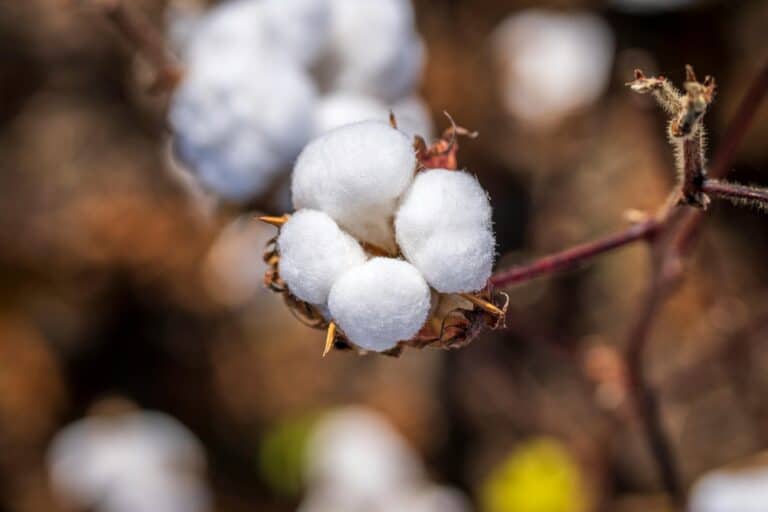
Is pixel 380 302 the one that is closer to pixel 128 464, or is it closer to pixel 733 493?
pixel 733 493

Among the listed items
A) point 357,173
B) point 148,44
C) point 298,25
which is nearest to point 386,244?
point 357,173

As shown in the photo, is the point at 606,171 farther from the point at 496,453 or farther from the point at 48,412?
the point at 48,412

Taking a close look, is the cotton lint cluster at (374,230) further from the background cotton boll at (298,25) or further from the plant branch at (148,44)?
the plant branch at (148,44)

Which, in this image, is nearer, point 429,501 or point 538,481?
point 538,481

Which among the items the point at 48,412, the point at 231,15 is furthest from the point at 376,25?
the point at 48,412

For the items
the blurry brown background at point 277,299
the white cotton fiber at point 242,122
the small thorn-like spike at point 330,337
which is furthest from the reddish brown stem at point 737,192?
the blurry brown background at point 277,299
